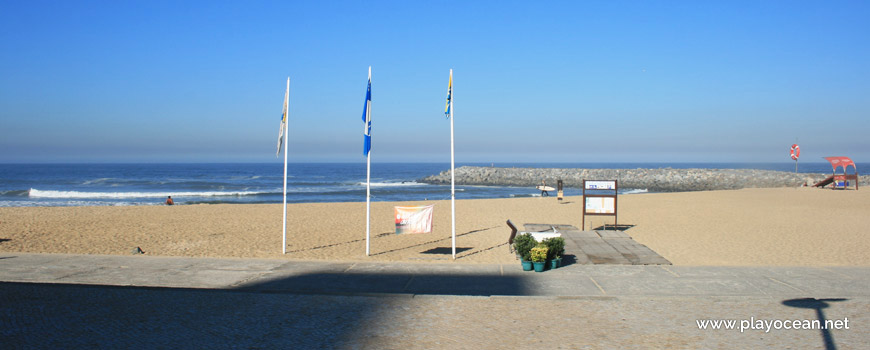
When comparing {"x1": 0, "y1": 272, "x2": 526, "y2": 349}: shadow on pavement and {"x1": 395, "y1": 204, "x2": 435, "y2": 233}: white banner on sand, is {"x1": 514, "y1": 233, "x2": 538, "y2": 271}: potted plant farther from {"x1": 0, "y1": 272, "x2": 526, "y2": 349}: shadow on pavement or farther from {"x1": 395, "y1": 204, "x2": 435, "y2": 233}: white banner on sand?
{"x1": 395, "y1": 204, "x2": 435, "y2": 233}: white banner on sand

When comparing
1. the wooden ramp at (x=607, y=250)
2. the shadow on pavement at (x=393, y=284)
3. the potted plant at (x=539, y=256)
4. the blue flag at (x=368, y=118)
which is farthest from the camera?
the blue flag at (x=368, y=118)

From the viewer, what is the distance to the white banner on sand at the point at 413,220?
1095 cm

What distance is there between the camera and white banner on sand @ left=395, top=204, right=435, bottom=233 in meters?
11.0

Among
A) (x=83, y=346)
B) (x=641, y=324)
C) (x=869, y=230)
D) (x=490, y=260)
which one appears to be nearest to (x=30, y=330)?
(x=83, y=346)

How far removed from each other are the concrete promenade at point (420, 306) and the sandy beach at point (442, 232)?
9.35 feet

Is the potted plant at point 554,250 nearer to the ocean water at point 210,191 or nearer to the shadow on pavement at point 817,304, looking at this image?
the shadow on pavement at point 817,304

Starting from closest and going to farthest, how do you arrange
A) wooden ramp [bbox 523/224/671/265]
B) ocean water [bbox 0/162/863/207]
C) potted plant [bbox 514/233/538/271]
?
1. potted plant [bbox 514/233/538/271]
2. wooden ramp [bbox 523/224/671/265]
3. ocean water [bbox 0/162/863/207]

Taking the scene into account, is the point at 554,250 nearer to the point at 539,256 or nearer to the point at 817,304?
the point at 539,256

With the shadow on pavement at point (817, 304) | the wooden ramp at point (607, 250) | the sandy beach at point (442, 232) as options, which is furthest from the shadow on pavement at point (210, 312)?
the sandy beach at point (442, 232)

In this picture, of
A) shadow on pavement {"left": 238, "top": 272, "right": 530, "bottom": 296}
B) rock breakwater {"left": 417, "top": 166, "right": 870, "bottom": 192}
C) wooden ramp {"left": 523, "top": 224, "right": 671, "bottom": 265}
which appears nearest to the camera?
shadow on pavement {"left": 238, "top": 272, "right": 530, "bottom": 296}

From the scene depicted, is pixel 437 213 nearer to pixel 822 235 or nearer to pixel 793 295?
pixel 822 235

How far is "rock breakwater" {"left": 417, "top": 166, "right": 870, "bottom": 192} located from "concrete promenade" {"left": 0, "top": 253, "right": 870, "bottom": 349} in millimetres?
51412

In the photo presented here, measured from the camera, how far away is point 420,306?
20.3 ft

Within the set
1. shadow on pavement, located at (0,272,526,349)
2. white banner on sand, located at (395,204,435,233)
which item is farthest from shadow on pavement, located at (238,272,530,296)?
white banner on sand, located at (395,204,435,233)
